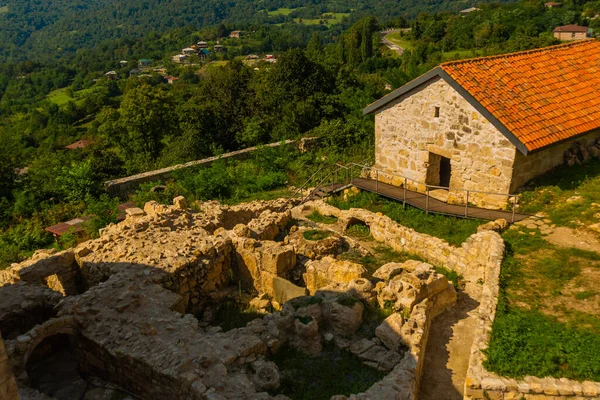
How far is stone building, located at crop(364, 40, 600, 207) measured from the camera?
1369cm

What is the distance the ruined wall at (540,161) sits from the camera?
13.8 metres

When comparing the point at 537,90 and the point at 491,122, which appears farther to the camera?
the point at 537,90

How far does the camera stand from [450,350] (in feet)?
31.9

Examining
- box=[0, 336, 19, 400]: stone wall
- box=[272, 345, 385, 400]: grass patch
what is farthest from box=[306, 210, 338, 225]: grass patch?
box=[0, 336, 19, 400]: stone wall

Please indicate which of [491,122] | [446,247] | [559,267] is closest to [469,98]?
[491,122]

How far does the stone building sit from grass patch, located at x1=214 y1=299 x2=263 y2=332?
7.27m

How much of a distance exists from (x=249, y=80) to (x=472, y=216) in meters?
20.6

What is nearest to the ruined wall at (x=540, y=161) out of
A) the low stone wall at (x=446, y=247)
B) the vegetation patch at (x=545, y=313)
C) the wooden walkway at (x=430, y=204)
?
the wooden walkway at (x=430, y=204)

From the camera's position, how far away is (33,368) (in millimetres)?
9500

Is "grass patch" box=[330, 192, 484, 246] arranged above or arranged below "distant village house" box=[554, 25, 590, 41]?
above

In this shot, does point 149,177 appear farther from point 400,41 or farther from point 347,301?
point 400,41

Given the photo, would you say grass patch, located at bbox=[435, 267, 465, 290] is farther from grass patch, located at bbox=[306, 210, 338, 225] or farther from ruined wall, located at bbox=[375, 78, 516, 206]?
grass patch, located at bbox=[306, 210, 338, 225]

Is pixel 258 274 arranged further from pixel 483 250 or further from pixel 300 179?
pixel 300 179

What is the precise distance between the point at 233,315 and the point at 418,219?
6.27m
